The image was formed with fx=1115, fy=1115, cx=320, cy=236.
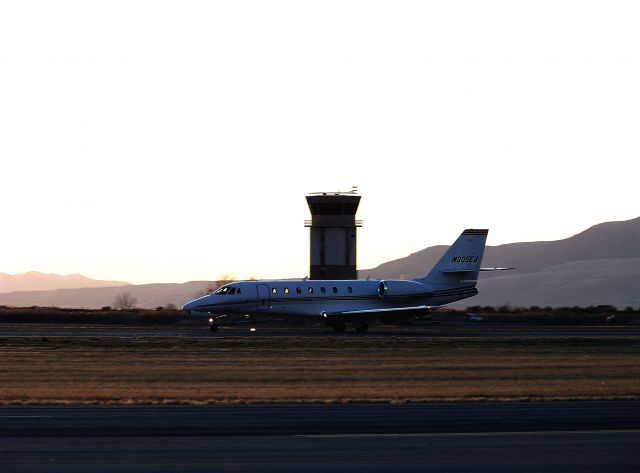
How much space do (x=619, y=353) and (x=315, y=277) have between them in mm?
37503

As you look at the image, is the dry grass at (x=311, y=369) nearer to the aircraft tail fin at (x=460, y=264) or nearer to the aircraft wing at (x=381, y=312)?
the aircraft wing at (x=381, y=312)

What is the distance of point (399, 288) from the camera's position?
61312mm

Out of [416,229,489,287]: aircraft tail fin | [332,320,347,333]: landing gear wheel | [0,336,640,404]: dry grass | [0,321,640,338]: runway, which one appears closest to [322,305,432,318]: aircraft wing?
[332,320,347,333]: landing gear wheel

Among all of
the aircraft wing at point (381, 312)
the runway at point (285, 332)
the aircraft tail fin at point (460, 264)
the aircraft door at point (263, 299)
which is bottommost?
the runway at point (285, 332)

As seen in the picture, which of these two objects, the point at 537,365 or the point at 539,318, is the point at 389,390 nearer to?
the point at 537,365

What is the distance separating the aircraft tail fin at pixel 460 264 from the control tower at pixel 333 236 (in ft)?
46.5

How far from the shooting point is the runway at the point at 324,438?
53.2ft

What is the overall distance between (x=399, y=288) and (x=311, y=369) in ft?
89.9

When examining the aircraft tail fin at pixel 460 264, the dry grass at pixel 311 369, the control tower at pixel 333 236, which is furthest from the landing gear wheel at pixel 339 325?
the control tower at pixel 333 236

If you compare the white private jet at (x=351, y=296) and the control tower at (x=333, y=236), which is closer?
the white private jet at (x=351, y=296)

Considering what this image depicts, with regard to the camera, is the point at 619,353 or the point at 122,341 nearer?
the point at 619,353

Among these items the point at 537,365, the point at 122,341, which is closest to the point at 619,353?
the point at 537,365

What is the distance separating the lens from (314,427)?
20.4 meters

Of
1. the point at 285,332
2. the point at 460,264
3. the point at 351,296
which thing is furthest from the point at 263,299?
the point at 460,264
